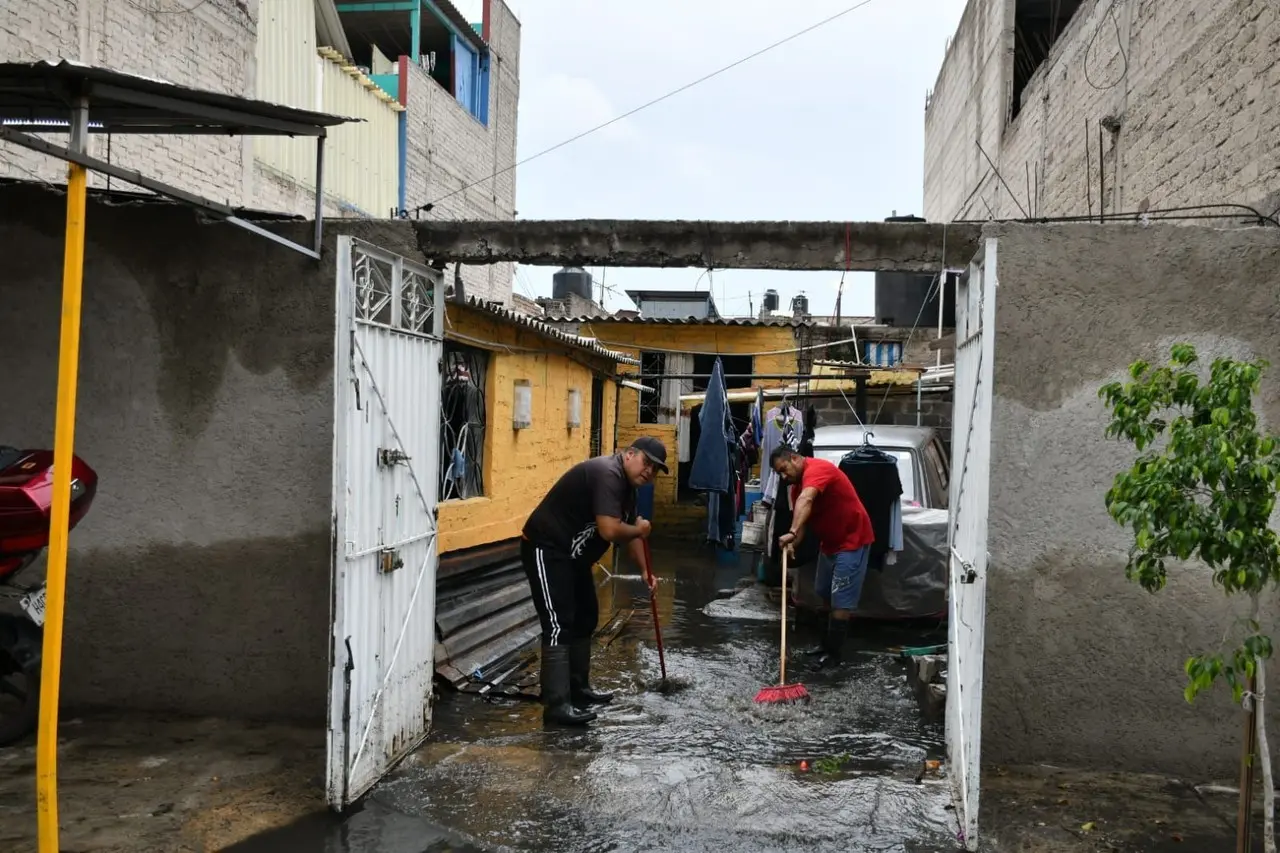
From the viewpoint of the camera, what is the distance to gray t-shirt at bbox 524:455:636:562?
5.93m

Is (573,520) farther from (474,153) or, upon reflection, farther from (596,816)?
(474,153)

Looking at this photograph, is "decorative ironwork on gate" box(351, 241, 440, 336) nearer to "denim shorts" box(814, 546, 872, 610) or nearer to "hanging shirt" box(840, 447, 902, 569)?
"denim shorts" box(814, 546, 872, 610)

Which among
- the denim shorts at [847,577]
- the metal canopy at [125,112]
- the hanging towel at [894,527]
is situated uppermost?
→ the metal canopy at [125,112]

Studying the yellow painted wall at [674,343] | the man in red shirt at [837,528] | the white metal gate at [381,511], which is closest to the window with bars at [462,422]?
the white metal gate at [381,511]

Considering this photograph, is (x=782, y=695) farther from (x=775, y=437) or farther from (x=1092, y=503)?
(x=775, y=437)

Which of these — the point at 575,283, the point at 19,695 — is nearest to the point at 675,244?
the point at 19,695

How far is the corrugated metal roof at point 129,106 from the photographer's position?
11.7 ft

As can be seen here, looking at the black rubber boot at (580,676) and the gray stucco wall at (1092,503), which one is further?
the black rubber boot at (580,676)

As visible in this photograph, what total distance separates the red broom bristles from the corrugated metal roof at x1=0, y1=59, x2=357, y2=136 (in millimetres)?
4364

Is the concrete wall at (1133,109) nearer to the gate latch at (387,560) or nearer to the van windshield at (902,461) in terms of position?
the van windshield at (902,461)

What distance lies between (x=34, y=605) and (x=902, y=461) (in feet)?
24.4

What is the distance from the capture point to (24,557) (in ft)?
16.2

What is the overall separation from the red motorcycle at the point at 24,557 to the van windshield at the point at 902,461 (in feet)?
20.5

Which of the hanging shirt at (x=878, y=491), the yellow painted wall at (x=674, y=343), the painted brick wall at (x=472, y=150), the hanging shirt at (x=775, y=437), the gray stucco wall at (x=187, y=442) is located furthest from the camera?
the yellow painted wall at (x=674, y=343)
